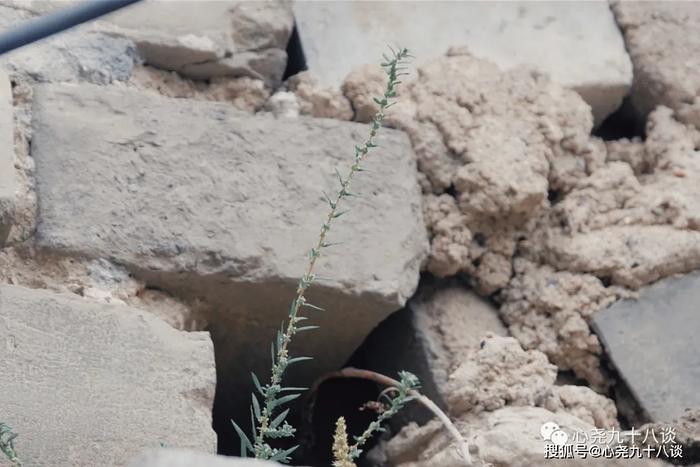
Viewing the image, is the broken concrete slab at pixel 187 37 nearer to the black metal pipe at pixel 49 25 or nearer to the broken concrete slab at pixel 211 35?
the broken concrete slab at pixel 211 35

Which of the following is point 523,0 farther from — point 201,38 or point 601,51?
point 201,38

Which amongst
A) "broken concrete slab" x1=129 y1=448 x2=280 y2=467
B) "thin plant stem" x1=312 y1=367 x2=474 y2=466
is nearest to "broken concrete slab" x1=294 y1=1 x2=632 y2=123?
"thin plant stem" x1=312 y1=367 x2=474 y2=466

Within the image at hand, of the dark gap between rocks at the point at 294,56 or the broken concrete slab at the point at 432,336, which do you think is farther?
the dark gap between rocks at the point at 294,56

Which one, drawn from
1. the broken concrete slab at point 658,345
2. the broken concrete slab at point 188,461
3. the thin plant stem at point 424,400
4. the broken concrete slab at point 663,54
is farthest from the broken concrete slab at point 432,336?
Result: the broken concrete slab at point 188,461

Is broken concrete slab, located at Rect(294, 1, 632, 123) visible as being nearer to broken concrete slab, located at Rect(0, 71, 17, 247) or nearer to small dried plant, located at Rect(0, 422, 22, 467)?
broken concrete slab, located at Rect(0, 71, 17, 247)

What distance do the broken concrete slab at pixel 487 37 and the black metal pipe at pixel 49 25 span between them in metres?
0.86

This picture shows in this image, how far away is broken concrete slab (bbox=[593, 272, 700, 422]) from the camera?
199 cm

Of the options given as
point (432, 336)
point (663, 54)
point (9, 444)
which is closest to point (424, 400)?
point (432, 336)

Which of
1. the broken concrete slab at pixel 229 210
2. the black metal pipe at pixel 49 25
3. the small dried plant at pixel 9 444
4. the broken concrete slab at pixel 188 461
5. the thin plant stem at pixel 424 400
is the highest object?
the black metal pipe at pixel 49 25

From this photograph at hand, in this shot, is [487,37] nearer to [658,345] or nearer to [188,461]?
[658,345]

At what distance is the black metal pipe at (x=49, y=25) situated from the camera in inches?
53.9

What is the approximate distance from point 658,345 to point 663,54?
0.64 m

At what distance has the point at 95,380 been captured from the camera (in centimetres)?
164

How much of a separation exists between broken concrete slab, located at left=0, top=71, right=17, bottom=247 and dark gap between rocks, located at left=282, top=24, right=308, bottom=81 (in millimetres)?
535
